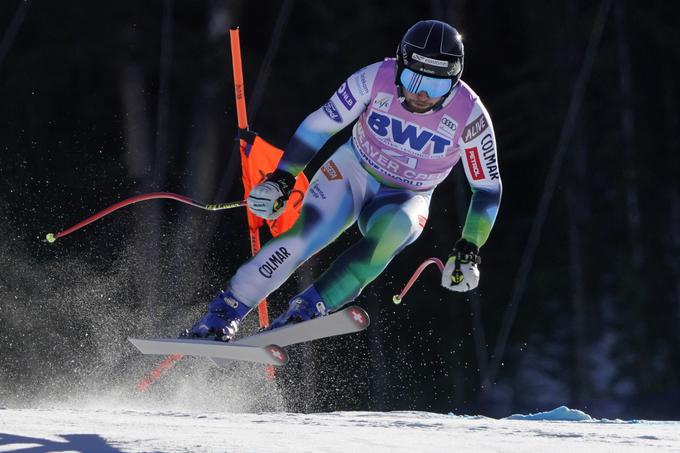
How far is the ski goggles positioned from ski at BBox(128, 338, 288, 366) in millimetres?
1215

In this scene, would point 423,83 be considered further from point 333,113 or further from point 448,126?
point 333,113

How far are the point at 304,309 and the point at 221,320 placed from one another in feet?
1.18

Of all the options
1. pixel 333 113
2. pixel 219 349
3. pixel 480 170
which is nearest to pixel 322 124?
pixel 333 113

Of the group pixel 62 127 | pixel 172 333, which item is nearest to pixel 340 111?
pixel 172 333

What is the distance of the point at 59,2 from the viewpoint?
436 inches

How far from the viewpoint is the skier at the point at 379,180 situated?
5172mm

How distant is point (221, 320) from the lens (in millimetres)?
5223

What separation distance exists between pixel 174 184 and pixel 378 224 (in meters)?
6.00

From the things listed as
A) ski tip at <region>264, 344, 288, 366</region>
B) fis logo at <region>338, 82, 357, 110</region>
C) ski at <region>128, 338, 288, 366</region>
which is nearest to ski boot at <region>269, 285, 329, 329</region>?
ski at <region>128, 338, 288, 366</region>

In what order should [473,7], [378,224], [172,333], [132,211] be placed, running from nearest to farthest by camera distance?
[378,224]
[172,333]
[132,211]
[473,7]

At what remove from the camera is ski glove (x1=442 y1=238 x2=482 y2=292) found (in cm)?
525

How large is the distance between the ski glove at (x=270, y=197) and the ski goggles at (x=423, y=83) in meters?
0.67

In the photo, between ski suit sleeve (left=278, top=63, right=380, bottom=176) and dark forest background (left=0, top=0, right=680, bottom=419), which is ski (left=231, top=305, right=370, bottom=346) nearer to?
ski suit sleeve (left=278, top=63, right=380, bottom=176)

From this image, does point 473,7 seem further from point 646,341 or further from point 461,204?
point 646,341
